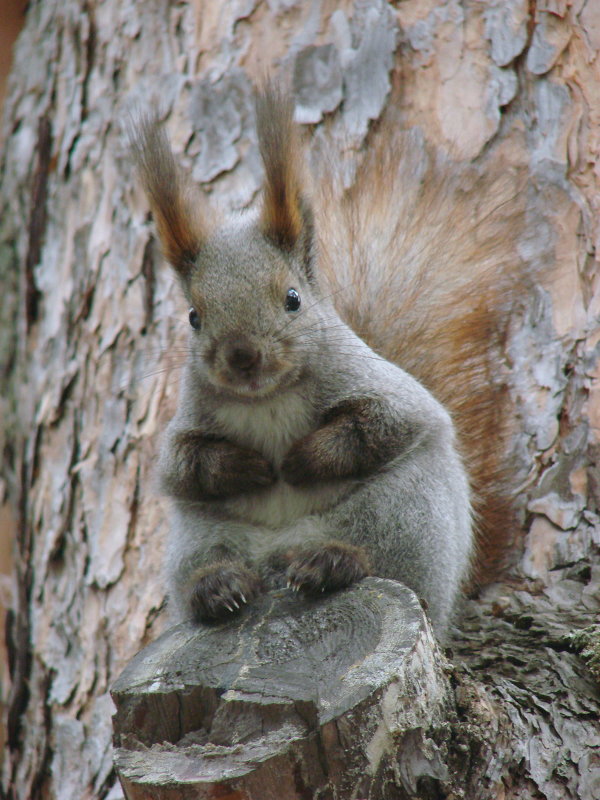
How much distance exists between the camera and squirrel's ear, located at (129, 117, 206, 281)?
78.7 inches

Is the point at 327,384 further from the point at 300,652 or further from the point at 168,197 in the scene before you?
the point at 300,652

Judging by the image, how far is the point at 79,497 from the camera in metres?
2.52

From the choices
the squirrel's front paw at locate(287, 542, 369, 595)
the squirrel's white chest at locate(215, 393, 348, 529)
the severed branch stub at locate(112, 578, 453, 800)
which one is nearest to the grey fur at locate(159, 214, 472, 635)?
the squirrel's white chest at locate(215, 393, 348, 529)

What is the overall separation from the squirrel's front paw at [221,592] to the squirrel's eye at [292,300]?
1.91 feet

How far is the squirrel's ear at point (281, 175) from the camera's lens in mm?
1896

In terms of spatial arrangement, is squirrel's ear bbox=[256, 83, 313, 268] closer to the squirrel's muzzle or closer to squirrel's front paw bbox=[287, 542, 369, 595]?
the squirrel's muzzle

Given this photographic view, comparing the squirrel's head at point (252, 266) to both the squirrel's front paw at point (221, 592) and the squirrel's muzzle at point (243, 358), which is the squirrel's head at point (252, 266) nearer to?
the squirrel's muzzle at point (243, 358)

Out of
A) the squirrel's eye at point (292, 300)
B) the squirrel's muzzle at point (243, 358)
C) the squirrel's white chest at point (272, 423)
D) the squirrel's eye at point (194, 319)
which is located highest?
the squirrel's eye at point (292, 300)

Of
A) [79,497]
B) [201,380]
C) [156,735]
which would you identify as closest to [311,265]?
[201,380]

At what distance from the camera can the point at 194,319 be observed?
2008mm

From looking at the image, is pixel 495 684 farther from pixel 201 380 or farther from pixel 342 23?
pixel 342 23

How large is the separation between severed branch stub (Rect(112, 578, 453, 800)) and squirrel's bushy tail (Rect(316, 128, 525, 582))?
0.78 meters

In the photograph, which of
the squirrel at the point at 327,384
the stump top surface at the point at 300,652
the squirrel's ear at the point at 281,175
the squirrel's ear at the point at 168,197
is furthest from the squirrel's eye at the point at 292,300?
the stump top surface at the point at 300,652

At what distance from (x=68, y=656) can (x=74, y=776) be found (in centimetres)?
31
